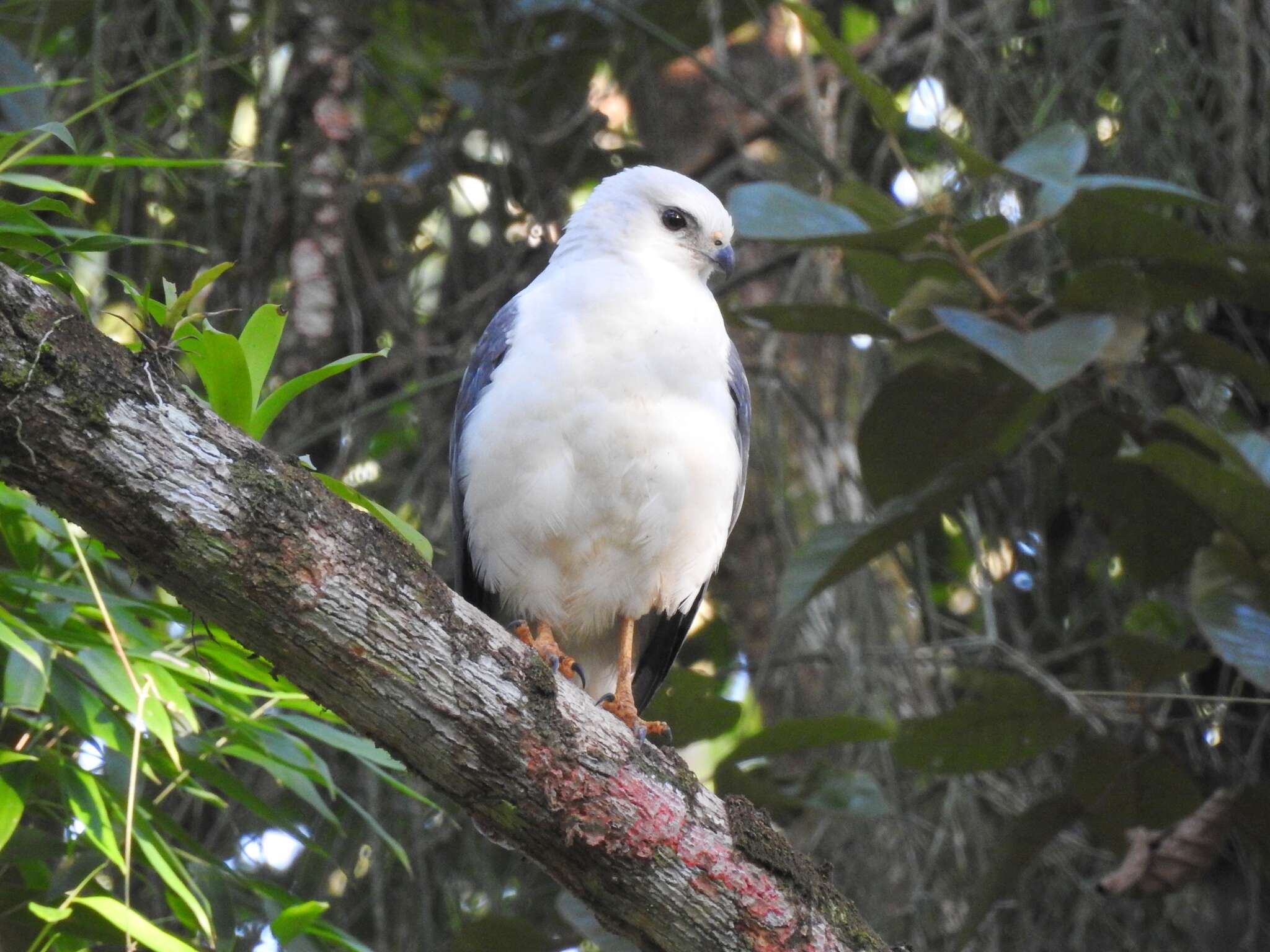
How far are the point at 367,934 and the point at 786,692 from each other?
1.57m

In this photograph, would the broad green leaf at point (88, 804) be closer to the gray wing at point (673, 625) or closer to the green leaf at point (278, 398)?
the green leaf at point (278, 398)

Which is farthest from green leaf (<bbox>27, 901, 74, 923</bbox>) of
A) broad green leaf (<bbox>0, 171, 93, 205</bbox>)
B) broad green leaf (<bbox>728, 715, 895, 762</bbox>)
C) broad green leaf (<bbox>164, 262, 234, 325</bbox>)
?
broad green leaf (<bbox>728, 715, 895, 762</bbox>)

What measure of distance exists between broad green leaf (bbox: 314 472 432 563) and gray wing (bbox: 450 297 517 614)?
949 millimetres

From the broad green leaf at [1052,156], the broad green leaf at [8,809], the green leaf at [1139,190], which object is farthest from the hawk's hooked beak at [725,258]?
the broad green leaf at [8,809]

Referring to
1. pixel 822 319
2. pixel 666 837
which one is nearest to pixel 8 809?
pixel 666 837

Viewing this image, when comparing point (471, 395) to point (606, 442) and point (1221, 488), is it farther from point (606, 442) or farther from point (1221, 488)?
point (1221, 488)

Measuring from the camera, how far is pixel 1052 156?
333 cm

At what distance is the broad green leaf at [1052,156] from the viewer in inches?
128

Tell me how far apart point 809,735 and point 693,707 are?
37 cm

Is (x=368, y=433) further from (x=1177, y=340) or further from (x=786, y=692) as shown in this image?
(x=1177, y=340)

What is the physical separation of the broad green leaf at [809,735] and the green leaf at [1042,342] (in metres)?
0.98

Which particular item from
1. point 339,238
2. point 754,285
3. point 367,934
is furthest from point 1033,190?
point 367,934

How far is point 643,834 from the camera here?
2.29 metres

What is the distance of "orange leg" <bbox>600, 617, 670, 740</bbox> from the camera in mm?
3105
